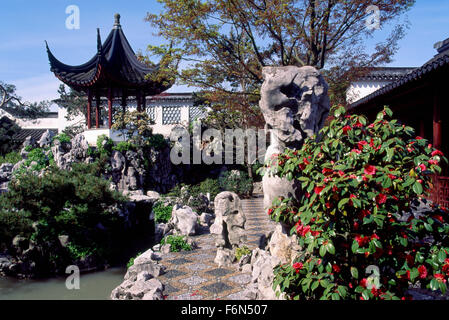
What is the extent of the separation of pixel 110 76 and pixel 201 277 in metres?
10.8

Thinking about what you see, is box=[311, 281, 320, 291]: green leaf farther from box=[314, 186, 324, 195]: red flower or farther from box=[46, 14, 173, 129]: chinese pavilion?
box=[46, 14, 173, 129]: chinese pavilion

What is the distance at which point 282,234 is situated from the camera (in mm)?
3609

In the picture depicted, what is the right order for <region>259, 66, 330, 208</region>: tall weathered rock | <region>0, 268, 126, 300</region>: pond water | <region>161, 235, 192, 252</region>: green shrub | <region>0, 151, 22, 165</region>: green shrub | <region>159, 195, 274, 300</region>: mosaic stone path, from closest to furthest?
<region>259, 66, 330, 208</region>: tall weathered rock
<region>159, 195, 274, 300</region>: mosaic stone path
<region>161, 235, 192, 252</region>: green shrub
<region>0, 268, 126, 300</region>: pond water
<region>0, 151, 22, 165</region>: green shrub

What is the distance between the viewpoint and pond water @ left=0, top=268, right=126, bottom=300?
656 centimetres

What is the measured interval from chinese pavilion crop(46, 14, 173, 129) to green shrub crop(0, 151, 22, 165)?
388 centimetres

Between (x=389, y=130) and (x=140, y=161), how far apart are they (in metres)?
11.5

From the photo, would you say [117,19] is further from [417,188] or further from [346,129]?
[417,188]

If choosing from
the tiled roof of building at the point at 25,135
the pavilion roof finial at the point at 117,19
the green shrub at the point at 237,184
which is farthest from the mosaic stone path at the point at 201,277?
the tiled roof of building at the point at 25,135

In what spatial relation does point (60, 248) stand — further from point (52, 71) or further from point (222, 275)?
point (52, 71)

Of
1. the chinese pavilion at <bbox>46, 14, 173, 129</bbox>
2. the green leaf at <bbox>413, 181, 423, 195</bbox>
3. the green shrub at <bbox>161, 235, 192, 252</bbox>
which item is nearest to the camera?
the green leaf at <bbox>413, 181, 423, 195</bbox>

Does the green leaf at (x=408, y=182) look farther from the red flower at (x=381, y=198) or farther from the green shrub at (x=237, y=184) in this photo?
the green shrub at (x=237, y=184)

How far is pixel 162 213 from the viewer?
952 centimetres

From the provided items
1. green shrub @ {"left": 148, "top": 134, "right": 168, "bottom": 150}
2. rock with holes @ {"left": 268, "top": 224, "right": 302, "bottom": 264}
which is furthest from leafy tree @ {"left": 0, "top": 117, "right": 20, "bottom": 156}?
rock with holes @ {"left": 268, "top": 224, "right": 302, "bottom": 264}

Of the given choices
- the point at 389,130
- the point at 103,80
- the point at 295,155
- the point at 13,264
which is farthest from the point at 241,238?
the point at 103,80
